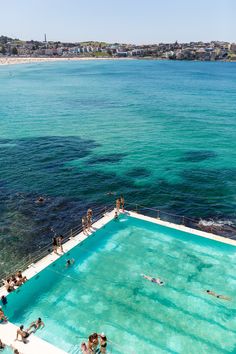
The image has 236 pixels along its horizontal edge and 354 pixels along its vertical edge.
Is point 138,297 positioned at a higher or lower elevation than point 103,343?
lower

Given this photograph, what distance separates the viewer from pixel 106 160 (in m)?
52.1

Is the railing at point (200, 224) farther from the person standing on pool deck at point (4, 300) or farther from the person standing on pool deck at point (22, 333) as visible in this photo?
the person standing on pool deck at point (22, 333)

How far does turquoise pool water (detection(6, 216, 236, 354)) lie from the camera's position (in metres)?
19.7

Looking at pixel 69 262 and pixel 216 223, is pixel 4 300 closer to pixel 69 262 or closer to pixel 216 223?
pixel 69 262

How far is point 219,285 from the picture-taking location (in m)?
23.8

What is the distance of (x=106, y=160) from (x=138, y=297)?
31379mm

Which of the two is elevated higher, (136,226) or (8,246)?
(136,226)

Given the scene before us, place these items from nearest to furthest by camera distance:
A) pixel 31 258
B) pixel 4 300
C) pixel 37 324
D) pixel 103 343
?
1. pixel 103 343
2. pixel 37 324
3. pixel 4 300
4. pixel 31 258

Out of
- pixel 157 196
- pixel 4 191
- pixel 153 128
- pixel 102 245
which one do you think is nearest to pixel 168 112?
pixel 153 128

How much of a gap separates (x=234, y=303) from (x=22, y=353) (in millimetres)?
13428

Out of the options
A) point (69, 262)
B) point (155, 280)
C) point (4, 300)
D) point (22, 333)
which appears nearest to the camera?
point (22, 333)

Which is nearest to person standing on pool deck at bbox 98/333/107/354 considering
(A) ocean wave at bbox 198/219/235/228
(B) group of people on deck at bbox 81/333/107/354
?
(B) group of people on deck at bbox 81/333/107/354

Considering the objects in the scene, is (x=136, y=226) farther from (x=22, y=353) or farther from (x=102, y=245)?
(x=22, y=353)

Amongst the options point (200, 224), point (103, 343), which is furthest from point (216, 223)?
point (103, 343)
